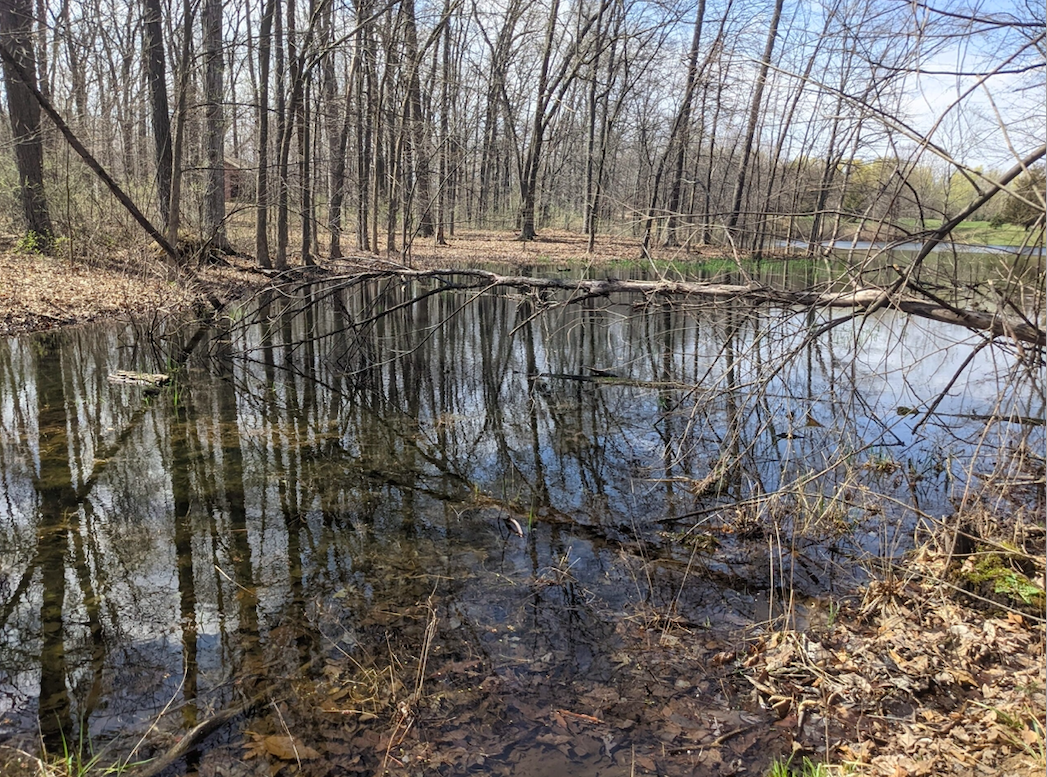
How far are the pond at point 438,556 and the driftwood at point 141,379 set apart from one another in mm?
136

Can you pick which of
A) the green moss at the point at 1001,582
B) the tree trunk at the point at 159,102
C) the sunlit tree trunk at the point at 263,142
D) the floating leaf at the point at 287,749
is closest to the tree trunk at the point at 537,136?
the sunlit tree trunk at the point at 263,142

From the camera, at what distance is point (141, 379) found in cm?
875

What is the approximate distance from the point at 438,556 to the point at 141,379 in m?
5.99

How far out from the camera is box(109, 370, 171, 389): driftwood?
8.70 metres

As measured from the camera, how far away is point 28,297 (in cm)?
1227

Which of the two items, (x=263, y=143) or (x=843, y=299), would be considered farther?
(x=263, y=143)

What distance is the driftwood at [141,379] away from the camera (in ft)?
28.5

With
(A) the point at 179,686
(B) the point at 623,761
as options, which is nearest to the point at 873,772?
(B) the point at 623,761

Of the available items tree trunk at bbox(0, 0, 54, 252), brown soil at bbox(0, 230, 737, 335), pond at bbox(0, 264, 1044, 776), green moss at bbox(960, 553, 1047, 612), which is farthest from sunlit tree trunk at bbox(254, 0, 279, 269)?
green moss at bbox(960, 553, 1047, 612)

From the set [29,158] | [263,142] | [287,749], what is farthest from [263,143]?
[287,749]

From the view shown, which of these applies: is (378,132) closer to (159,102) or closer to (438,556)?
(159,102)

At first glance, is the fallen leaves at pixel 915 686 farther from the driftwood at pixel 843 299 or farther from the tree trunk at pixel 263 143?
the tree trunk at pixel 263 143

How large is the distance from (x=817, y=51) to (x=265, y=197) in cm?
1449

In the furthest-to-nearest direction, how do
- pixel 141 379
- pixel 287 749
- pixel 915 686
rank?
pixel 141 379
pixel 915 686
pixel 287 749
